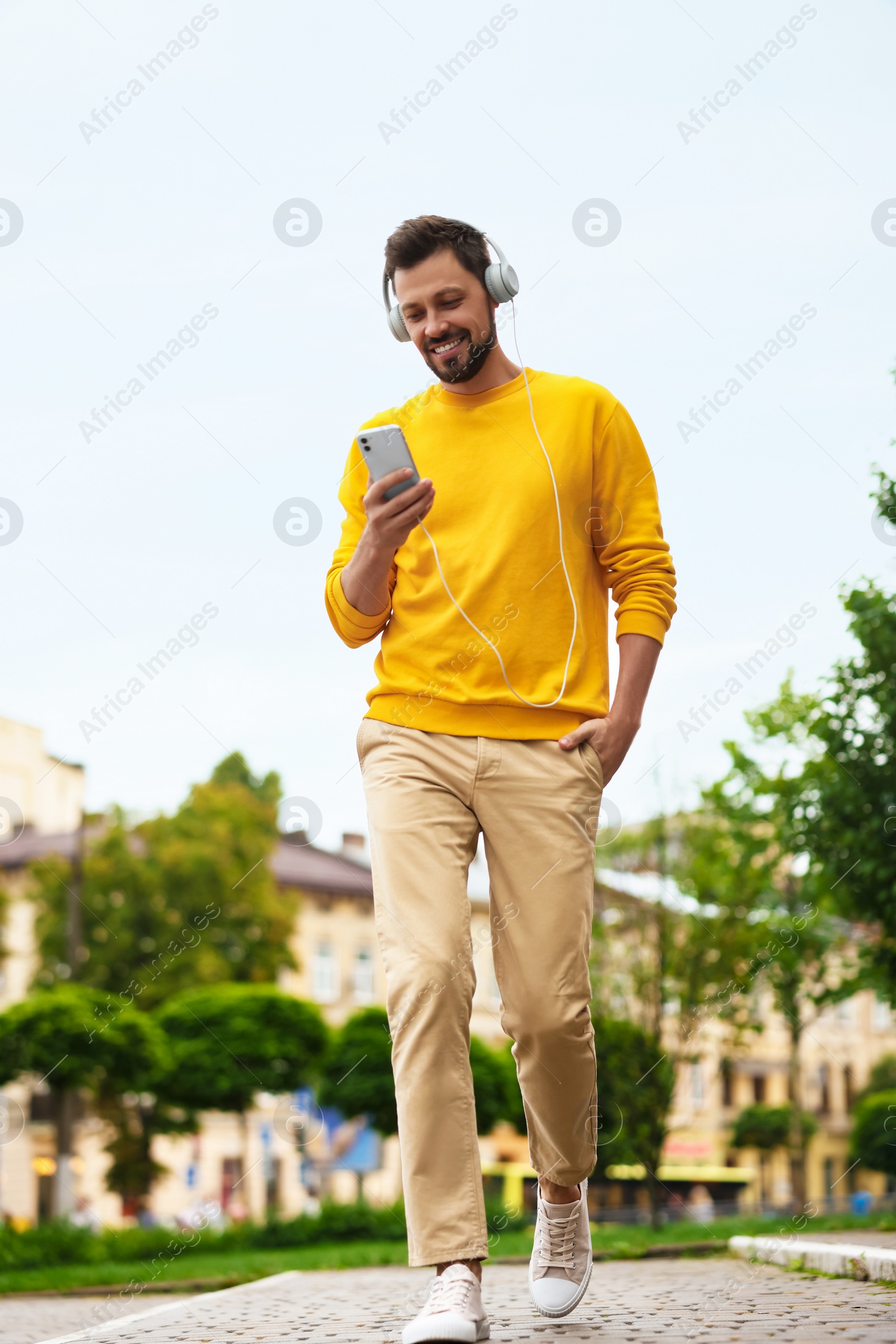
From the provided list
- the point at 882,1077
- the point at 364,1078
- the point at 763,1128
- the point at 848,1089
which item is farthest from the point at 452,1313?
the point at 848,1089

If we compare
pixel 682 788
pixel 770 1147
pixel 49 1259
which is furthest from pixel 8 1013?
pixel 770 1147

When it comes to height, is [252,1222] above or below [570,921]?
below

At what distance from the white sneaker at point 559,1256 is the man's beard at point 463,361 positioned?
2134 mm

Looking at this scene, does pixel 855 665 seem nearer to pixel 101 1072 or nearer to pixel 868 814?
pixel 868 814

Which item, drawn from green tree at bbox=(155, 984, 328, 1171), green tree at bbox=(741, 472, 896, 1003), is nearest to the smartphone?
green tree at bbox=(741, 472, 896, 1003)

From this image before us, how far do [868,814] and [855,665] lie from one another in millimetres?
1225

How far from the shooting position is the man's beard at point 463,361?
155 inches

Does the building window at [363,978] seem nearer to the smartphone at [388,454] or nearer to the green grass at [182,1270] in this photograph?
the green grass at [182,1270]

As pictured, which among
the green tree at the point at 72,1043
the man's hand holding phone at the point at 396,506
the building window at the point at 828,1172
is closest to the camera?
the man's hand holding phone at the point at 396,506

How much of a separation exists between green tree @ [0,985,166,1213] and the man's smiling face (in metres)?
19.2

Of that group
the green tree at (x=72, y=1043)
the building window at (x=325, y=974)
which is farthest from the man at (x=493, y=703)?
Result: the building window at (x=325, y=974)

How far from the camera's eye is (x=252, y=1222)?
19.6 meters

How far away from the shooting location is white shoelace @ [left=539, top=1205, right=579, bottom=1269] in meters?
3.87

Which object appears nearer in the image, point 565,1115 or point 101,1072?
point 565,1115
